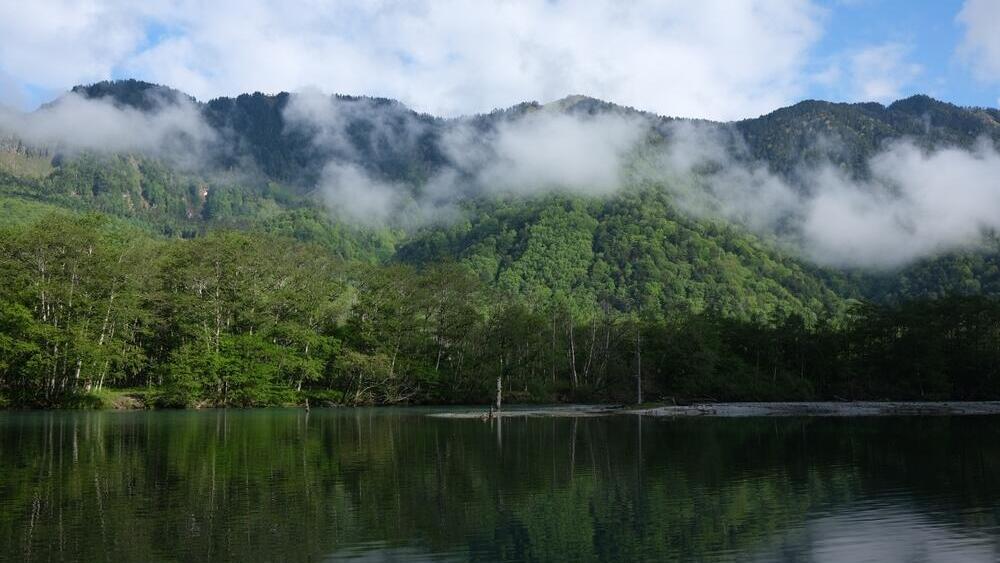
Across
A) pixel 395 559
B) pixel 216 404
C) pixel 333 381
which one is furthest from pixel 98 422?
pixel 395 559

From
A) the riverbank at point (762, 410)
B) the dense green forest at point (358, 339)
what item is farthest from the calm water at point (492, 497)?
the dense green forest at point (358, 339)

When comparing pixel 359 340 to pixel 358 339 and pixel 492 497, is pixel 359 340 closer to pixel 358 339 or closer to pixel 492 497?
pixel 358 339

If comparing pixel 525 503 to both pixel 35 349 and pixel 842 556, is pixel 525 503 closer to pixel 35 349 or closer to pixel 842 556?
pixel 842 556

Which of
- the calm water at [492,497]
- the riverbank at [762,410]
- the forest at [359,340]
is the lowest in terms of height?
the riverbank at [762,410]

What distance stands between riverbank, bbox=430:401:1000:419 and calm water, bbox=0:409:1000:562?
24.2 m

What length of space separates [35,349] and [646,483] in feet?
220

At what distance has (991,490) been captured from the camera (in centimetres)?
2941

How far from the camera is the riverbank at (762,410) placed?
76231 mm

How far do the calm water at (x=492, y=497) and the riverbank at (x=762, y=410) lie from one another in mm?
24189

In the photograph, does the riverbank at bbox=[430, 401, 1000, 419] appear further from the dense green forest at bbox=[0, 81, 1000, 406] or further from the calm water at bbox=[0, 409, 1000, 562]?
the calm water at bbox=[0, 409, 1000, 562]

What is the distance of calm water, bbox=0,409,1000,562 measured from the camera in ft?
64.4

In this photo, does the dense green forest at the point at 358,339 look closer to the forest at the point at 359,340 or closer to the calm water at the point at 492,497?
the forest at the point at 359,340

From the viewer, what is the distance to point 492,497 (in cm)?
2686

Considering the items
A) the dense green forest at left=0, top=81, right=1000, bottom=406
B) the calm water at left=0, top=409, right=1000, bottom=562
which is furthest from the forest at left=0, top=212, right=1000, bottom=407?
the calm water at left=0, top=409, right=1000, bottom=562
